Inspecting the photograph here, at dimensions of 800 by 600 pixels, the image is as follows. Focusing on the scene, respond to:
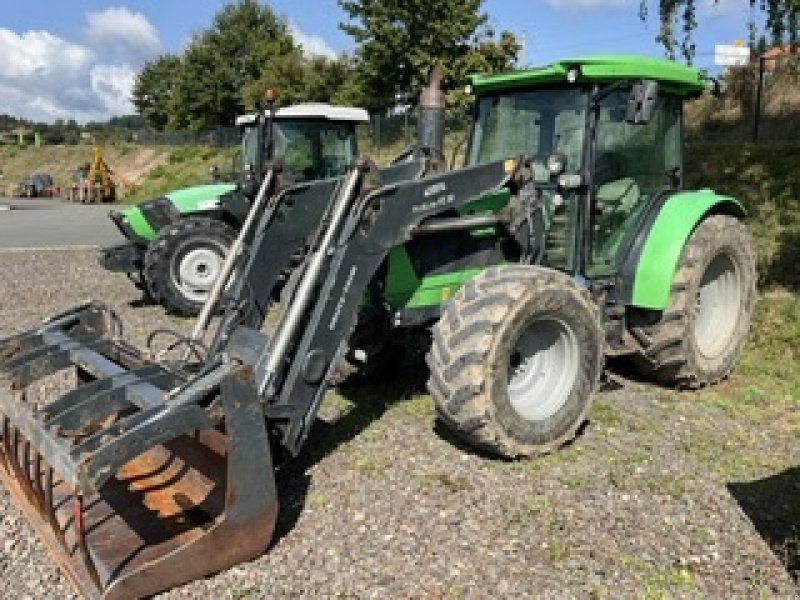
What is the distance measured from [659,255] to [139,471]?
3.61 meters

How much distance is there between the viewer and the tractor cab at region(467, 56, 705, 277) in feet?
18.1

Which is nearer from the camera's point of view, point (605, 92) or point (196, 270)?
point (605, 92)

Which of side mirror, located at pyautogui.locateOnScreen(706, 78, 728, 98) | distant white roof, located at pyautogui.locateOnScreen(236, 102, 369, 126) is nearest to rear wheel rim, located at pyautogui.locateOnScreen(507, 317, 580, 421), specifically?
side mirror, located at pyautogui.locateOnScreen(706, 78, 728, 98)

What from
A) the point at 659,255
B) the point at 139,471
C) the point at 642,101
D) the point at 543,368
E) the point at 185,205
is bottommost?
the point at 139,471

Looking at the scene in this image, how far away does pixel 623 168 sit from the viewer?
595 cm

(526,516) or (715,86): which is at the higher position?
(715,86)

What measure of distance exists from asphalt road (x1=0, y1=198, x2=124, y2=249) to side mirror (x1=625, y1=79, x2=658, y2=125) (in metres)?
14.1

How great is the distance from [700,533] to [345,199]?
2.48 m

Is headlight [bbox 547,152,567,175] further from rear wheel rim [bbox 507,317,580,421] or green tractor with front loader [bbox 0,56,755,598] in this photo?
rear wheel rim [bbox 507,317,580,421]

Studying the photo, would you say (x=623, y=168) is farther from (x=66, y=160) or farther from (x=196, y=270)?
(x=66, y=160)

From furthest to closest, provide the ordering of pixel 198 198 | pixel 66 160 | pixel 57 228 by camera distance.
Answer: pixel 66 160
pixel 57 228
pixel 198 198

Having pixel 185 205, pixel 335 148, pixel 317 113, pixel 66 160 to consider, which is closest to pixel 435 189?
pixel 317 113

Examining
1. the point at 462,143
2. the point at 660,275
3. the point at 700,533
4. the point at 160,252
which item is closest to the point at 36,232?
the point at 160,252

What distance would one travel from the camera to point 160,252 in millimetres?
9359
